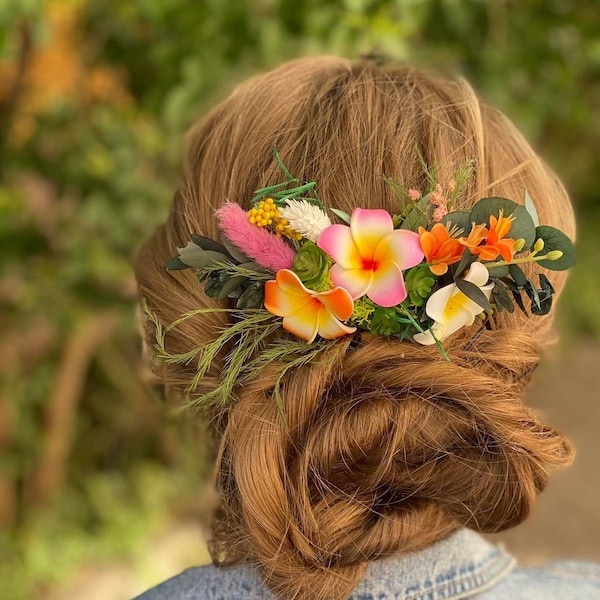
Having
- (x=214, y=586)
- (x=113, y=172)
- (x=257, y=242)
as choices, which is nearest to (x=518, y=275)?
(x=257, y=242)

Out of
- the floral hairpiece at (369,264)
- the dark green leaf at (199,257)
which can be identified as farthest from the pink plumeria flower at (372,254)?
the dark green leaf at (199,257)

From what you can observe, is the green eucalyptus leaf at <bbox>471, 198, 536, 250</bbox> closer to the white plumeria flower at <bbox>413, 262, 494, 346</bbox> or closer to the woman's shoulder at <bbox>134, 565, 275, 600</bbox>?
the white plumeria flower at <bbox>413, 262, 494, 346</bbox>

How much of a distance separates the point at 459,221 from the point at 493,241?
A: 0.13 ft

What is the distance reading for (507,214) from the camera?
63cm

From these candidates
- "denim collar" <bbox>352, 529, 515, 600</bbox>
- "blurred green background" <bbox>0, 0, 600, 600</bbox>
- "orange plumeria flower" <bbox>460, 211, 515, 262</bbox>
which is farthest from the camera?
"blurred green background" <bbox>0, 0, 600, 600</bbox>

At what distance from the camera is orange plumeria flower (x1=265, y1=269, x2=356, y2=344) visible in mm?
618

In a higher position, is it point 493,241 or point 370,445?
point 493,241

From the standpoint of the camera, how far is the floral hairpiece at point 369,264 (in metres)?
0.61

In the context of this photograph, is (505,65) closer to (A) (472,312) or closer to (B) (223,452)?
(A) (472,312)

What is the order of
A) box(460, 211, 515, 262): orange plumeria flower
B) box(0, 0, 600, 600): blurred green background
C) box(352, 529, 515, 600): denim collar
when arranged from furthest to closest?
1. box(0, 0, 600, 600): blurred green background
2. box(352, 529, 515, 600): denim collar
3. box(460, 211, 515, 262): orange plumeria flower

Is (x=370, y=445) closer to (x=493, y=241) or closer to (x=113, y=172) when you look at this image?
(x=493, y=241)

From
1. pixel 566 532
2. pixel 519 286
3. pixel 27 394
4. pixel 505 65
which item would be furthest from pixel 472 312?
pixel 566 532

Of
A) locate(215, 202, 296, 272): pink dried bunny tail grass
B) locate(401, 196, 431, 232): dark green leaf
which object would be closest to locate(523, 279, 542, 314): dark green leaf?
locate(401, 196, 431, 232): dark green leaf

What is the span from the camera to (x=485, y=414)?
66cm
